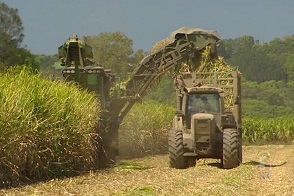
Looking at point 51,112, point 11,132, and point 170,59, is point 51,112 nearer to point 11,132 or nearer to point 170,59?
point 11,132

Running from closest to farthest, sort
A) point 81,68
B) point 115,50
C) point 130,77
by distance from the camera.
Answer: point 81,68
point 130,77
point 115,50

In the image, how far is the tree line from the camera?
123 ft

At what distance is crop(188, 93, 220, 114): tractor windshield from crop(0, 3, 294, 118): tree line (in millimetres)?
3843

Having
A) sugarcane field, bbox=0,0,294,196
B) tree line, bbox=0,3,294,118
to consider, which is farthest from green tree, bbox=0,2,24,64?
sugarcane field, bbox=0,0,294,196

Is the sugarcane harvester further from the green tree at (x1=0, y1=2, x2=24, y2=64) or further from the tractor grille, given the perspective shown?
the green tree at (x1=0, y1=2, x2=24, y2=64)

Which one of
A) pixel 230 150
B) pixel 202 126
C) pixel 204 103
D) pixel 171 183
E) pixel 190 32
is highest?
pixel 190 32

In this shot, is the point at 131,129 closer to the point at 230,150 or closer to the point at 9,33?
the point at 230,150

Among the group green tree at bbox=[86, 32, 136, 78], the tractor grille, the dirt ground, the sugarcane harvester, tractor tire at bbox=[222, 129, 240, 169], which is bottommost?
the dirt ground

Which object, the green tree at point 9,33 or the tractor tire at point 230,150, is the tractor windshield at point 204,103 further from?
the green tree at point 9,33

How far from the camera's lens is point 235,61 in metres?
125

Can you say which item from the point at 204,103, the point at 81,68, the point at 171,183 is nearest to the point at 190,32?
the point at 81,68

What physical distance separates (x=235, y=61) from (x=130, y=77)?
108689 mm

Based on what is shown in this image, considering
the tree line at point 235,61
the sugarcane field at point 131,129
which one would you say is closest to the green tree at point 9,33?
the tree line at point 235,61

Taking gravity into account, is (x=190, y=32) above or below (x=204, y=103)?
above
